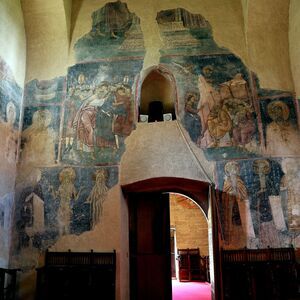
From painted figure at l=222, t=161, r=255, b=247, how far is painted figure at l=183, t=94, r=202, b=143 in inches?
39.5

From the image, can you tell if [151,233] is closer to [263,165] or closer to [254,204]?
[254,204]

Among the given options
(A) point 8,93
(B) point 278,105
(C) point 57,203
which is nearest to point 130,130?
(C) point 57,203

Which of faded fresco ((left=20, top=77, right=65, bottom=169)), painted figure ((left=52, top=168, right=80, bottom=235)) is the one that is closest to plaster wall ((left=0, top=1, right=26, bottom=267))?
faded fresco ((left=20, top=77, right=65, bottom=169))

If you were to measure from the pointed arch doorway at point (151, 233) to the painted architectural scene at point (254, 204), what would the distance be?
2.38 ft

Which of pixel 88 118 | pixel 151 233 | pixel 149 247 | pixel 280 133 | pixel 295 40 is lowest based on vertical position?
pixel 149 247

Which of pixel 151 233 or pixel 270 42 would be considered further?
pixel 151 233

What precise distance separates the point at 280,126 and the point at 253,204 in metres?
1.89

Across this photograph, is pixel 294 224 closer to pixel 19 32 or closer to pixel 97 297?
pixel 97 297

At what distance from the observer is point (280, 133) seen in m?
8.41

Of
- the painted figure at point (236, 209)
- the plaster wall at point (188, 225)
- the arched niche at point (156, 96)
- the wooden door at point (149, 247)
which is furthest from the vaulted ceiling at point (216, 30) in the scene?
the plaster wall at point (188, 225)

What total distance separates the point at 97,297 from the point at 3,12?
21.2ft

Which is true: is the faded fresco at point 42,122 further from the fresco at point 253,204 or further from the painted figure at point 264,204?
the painted figure at point 264,204

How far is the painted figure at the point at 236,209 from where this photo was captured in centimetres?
784

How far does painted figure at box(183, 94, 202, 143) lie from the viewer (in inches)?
338
